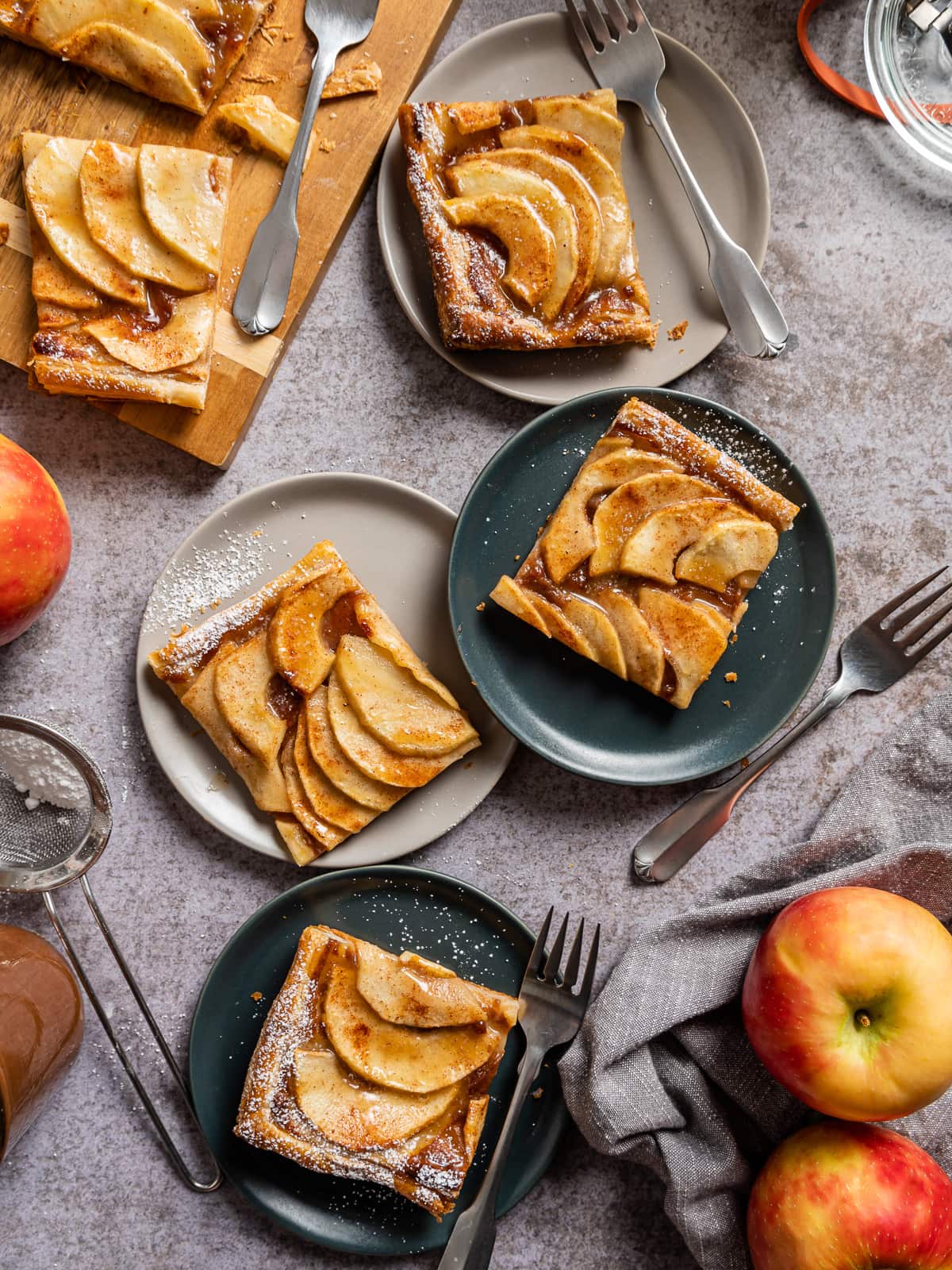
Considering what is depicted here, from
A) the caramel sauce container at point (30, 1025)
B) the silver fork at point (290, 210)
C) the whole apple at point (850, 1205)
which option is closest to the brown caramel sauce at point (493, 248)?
the silver fork at point (290, 210)

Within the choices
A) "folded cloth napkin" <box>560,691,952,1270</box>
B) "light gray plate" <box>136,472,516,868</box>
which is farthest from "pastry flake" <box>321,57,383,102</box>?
"folded cloth napkin" <box>560,691,952,1270</box>

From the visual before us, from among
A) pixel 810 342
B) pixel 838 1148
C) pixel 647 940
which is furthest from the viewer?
pixel 810 342

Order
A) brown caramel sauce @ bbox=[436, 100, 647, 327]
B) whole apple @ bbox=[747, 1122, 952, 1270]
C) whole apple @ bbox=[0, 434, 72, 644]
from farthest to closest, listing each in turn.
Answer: brown caramel sauce @ bbox=[436, 100, 647, 327] → whole apple @ bbox=[0, 434, 72, 644] → whole apple @ bbox=[747, 1122, 952, 1270]

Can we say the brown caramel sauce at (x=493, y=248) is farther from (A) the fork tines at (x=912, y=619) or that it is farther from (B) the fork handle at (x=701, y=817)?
(B) the fork handle at (x=701, y=817)

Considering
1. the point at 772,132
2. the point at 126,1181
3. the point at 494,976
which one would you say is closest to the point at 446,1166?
the point at 494,976

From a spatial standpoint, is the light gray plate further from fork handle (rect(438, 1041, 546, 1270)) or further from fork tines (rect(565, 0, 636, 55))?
fork tines (rect(565, 0, 636, 55))

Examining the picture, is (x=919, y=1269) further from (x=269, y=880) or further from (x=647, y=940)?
(x=269, y=880)
